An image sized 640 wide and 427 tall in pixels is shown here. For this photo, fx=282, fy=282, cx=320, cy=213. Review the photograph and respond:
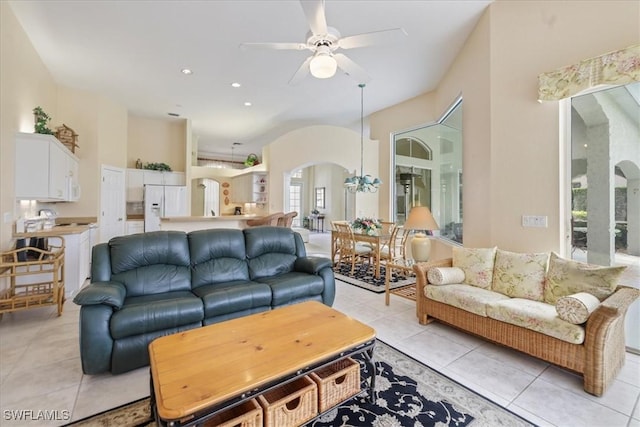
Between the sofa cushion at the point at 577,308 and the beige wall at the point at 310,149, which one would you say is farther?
the beige wall at the point at 310,149

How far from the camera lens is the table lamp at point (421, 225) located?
12.0 ft

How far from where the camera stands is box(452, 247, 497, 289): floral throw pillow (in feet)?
9.86

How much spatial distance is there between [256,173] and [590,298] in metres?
7.55

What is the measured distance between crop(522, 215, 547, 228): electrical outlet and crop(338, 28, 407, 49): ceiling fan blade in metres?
2.34

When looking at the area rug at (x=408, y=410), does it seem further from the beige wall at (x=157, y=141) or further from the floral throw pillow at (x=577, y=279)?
the beige wall at (x=157, y=141)

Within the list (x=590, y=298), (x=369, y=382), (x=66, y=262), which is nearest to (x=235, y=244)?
(x=369, y=382)

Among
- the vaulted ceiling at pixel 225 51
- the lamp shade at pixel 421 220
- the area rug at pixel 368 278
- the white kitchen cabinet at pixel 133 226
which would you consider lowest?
the area rug at pixel 368 278

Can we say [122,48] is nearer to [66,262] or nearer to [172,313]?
[66,262]

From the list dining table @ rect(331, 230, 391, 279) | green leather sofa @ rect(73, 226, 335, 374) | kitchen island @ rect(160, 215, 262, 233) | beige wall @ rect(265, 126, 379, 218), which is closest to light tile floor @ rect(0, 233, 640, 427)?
green leather sofa @ rect(73, 226, 335, 374)

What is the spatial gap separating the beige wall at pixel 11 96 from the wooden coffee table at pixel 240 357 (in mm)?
3263

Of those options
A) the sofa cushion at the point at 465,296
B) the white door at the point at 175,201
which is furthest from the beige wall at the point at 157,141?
the sofa cushion at the point at 465,296

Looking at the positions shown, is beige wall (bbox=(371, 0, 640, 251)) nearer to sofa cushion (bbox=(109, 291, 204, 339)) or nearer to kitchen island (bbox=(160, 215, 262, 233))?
sofa cushion (bbox=(109, 291, 204, 339))

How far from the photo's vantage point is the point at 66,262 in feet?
12.6

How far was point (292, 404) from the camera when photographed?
1546 millimetres
